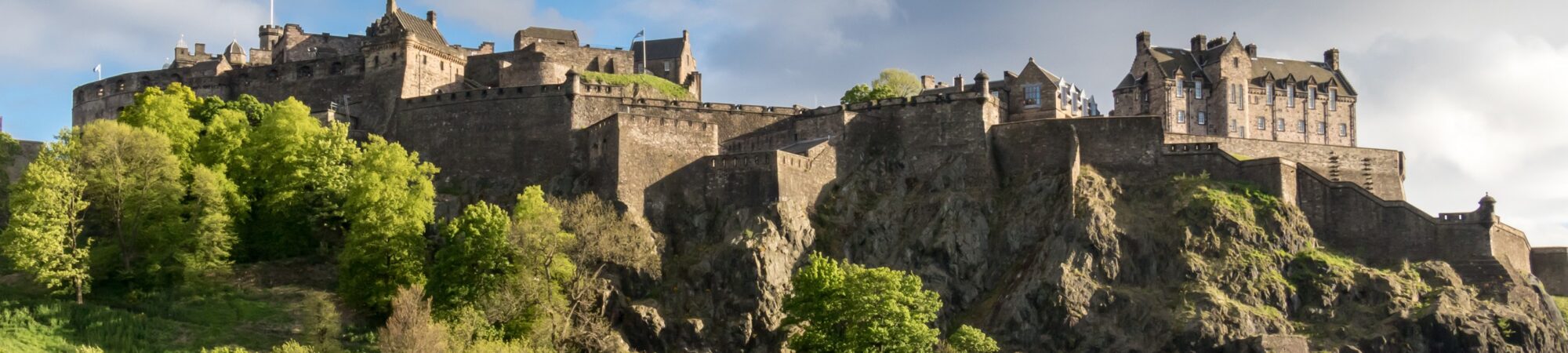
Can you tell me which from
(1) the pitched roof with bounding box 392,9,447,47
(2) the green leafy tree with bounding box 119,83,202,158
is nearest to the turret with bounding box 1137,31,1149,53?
(1) the pitched roof with bounding box 392,9,447,47

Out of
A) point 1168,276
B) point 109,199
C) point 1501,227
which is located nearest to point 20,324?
point 109,199

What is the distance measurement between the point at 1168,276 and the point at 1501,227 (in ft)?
47.8

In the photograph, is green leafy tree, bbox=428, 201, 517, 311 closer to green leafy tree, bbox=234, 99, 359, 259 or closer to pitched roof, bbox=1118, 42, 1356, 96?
green leafy tree, bbox=234, 99, 359, 259

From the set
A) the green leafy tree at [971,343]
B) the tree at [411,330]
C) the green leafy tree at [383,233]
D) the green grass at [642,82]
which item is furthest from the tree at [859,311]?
the green grass at [642,82]

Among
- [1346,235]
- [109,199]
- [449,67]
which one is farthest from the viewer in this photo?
[449,67]

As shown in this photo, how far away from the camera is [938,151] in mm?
75562

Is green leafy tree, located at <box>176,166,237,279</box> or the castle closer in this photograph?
green leafy tree, located at <box>176,166,237,279</box>

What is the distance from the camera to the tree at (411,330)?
57.1 m

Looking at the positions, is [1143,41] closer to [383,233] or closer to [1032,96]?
[1032,96]

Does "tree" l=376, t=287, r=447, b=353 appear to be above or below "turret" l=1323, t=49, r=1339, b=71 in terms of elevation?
below

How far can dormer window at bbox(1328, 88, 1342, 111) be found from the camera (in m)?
87.9

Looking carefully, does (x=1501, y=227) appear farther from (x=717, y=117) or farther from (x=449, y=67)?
(x=449, y=67)

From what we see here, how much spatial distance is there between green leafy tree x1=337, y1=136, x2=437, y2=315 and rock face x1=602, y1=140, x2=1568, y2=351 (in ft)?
26.0

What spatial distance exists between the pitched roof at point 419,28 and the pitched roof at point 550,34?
4806 millimetres
